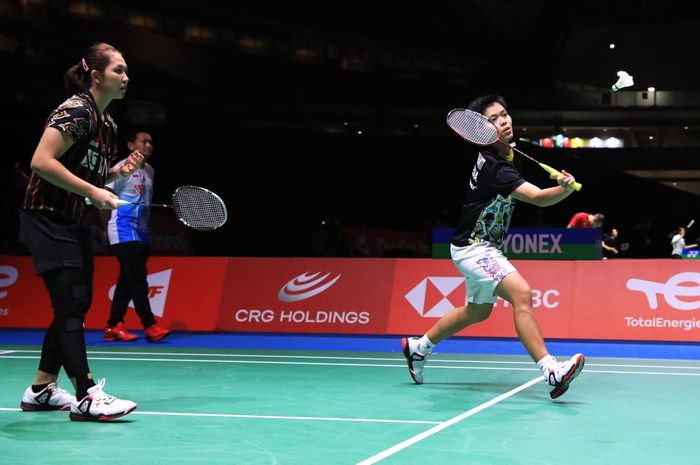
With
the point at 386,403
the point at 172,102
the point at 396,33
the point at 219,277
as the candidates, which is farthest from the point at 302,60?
the point at 386,403

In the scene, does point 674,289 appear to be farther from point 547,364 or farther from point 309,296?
point 547,364

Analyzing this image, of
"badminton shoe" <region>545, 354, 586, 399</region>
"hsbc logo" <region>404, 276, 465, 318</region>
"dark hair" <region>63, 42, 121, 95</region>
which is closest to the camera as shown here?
"dark hair" <region>63, 42, 121, 95</region>

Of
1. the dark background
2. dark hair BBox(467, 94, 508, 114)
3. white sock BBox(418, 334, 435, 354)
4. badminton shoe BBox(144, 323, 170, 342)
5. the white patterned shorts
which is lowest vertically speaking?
badminton shoe BBox(144, 323, 170, 342)

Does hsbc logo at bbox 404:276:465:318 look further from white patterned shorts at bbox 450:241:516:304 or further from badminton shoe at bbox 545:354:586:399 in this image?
badminton shoe at bbox 545:354:586:399

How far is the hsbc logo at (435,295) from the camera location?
358 inches

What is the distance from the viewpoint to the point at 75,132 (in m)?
4.43

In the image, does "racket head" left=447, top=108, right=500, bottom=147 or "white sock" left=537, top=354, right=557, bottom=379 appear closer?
"white sock" left=537, top=354, right=557, bottom=379

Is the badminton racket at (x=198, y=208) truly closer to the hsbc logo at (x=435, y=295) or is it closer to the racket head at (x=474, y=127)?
the racket head at (x=474, y=127)

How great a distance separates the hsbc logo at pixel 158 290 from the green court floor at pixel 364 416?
2.60 meters

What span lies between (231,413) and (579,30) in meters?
37.3

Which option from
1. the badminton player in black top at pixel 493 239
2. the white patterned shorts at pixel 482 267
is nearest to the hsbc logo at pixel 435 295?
the badminton player in black top at pixel 493 239

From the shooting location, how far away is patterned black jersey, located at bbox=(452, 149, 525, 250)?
17.8ft

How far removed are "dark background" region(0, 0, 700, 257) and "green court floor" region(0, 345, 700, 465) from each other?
9.86 m

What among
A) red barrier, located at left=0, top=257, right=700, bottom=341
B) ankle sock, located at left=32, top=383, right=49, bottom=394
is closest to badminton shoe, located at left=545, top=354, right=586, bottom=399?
ankle sock, located at left=32, top=383, right=49, bottom=394
